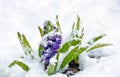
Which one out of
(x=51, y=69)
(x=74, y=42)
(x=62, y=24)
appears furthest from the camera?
(x=62, y=24)

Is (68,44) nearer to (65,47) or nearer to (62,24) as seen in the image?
(65,47)

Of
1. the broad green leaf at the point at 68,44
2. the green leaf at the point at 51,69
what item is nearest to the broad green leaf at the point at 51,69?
the green leaf at the point at 51,69

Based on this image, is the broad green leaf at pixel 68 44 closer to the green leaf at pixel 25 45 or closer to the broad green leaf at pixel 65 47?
the broad green leaf at pixel 65 47

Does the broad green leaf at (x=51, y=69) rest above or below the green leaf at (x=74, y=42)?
below

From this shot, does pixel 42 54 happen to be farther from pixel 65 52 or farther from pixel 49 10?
pixel 49 10

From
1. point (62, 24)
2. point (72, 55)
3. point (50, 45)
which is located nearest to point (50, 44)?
point (50, 45)

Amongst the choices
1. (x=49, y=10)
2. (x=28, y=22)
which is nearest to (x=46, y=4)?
(x=49, y=10)

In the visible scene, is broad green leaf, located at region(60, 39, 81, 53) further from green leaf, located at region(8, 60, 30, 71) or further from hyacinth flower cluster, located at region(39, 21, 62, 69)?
green leaf, located at region(8, 60, 30, 71)
